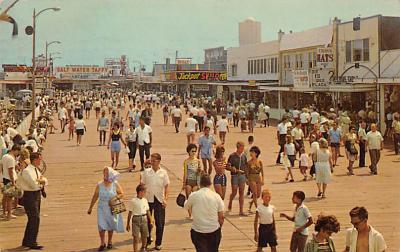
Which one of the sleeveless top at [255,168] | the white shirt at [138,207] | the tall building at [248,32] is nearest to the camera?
the white shirt at [138,207]

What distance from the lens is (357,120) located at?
27.6 metres

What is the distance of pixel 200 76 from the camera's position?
70.1m

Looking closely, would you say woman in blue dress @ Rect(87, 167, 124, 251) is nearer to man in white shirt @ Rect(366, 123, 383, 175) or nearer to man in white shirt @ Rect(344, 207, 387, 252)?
man in white shirt @ Rect(344, 207, 387, 252)

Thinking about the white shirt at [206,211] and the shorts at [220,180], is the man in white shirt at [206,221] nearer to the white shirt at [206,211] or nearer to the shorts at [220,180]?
the white shirt at [206,211]

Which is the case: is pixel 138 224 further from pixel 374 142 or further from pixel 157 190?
pixel 374 142

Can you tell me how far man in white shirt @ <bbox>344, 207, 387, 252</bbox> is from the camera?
233 inches

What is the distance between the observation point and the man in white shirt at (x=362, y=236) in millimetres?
5906

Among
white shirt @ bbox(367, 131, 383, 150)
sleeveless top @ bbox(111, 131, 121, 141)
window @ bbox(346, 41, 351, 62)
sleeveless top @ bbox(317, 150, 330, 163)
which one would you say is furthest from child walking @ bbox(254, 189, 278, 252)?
window @ bbox(346, 41, 351, 62)

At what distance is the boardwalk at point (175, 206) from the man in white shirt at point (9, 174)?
0.96 ft

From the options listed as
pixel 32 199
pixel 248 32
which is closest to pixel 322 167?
pixel 32 199

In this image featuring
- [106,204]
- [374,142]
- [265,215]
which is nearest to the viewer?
[265,215]

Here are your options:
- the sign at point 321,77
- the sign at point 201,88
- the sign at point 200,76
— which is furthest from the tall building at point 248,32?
the sign at point 321,77

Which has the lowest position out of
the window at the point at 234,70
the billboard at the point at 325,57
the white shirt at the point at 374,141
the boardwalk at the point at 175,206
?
the boardwalk at the point at 175,206

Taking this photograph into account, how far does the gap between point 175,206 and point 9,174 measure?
11.1 ft
